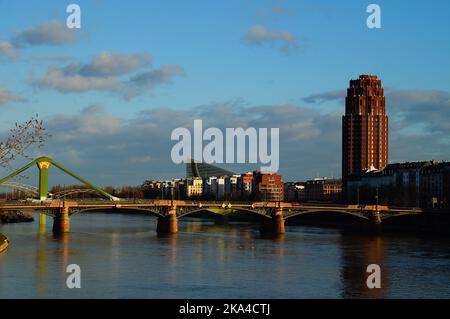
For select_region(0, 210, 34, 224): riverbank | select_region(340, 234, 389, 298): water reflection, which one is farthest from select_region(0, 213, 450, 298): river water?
A: select_region(0, 210, 34, 224): riverbank

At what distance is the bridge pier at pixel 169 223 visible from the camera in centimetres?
8381

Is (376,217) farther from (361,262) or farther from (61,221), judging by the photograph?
(361,262)

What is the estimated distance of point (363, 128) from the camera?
152 meters

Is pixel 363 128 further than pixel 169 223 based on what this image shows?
Yes

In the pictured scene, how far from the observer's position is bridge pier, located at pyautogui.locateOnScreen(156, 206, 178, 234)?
275 ft

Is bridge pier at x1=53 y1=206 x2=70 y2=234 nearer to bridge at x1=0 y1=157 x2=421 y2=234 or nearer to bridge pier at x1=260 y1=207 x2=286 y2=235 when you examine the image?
bridge at x1=0 y1=157 x2=421 y2=234

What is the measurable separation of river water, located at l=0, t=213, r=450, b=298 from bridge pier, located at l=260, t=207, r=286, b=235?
36.5 feet

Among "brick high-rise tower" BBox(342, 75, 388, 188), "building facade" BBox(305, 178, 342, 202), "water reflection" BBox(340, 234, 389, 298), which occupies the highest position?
"brick high-rise tower" BBox(342, 75, 388, 188)

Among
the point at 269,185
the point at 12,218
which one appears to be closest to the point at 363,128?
the point at 269,185

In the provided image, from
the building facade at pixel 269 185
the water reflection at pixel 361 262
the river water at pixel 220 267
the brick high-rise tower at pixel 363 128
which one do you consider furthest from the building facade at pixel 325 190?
the river water at pixel 220 267

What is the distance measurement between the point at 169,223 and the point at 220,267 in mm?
34838

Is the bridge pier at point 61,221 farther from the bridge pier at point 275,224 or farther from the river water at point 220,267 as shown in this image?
the bridge pier at point 275,224

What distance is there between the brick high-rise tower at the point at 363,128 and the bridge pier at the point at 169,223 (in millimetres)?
75143

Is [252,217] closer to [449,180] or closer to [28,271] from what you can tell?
[449,180]
